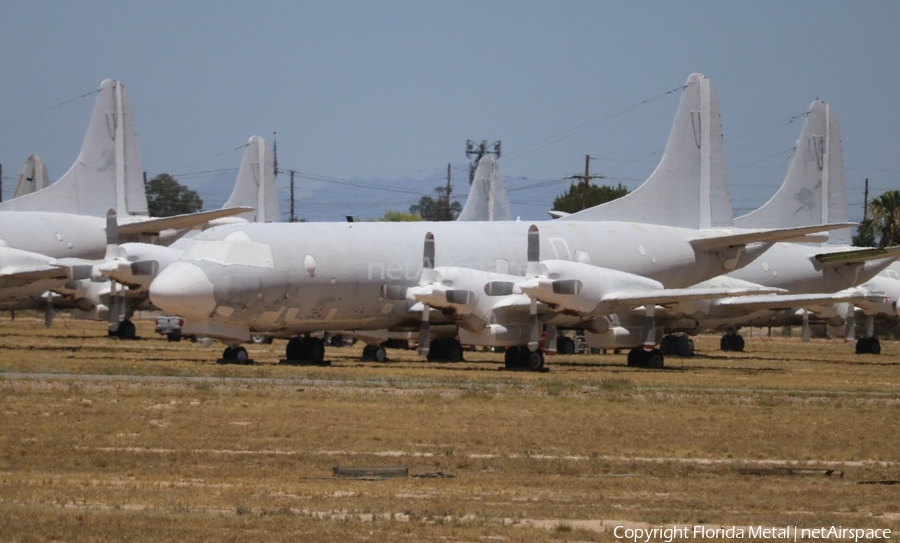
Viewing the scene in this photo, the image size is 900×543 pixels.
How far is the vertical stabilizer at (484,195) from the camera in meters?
54.1

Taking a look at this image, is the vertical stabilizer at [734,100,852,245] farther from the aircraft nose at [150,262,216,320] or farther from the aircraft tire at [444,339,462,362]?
the aircraft nose at [150,262,216,320]

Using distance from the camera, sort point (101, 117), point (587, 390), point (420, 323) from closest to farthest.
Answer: point (587, 390), point (420, 323), point (101, 117)

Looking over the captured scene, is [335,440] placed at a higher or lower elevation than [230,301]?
lower

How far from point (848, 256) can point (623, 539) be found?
3592 centimetres

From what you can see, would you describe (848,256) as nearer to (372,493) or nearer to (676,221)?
(676,221)

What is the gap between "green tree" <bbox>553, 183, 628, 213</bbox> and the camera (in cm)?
11994

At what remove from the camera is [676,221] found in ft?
137

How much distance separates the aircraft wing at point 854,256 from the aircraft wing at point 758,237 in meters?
3.37

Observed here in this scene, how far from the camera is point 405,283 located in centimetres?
3416

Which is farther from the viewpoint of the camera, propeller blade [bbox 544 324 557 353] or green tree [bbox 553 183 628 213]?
green tree [bbox 553 183 628 213]

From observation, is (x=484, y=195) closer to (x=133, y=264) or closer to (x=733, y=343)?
(x=733, y=343)

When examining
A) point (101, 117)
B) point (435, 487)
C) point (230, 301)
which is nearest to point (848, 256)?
point (230, 301)

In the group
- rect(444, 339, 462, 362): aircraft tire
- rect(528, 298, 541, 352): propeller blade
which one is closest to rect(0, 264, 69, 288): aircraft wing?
rect(444, 339, 462, 362): aircraft tire

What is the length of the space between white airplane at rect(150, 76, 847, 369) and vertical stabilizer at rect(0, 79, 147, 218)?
1420 cm
